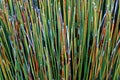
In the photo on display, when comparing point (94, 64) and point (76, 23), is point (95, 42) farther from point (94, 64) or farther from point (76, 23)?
point (76, 23)

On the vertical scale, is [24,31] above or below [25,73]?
above

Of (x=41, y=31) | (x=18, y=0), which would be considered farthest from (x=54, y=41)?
(x=18, y=0)

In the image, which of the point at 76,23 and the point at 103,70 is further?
the point at 76,23

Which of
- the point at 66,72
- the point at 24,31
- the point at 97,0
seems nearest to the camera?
the point at 66,72

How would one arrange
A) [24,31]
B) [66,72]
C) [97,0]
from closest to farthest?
[66,72] < [24,31] < [97,0]

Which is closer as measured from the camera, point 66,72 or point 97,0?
point 66,72

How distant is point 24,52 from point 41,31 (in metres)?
0.11

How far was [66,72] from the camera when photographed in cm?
98

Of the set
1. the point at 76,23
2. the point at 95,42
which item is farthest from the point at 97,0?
the point at 95,42

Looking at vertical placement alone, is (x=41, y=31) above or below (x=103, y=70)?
above

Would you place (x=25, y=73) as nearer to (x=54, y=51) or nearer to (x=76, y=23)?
(x=54, y=51)

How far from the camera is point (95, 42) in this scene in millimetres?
1075

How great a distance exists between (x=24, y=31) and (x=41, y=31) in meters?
0.07

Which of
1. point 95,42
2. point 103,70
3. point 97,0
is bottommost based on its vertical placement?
point 103,70
